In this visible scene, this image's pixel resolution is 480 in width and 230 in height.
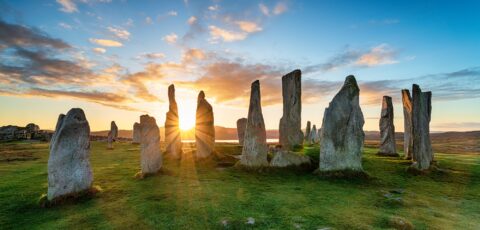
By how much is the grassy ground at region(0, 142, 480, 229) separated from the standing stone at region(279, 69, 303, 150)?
7.82 meters

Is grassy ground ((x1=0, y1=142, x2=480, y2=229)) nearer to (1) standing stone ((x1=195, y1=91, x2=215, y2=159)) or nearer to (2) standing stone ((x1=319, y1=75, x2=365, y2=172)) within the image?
(2) standing stone ((x1=319, y1=75, x2=365, y2=172))

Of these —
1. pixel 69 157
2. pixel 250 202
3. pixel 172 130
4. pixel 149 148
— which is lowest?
pixel 250 202

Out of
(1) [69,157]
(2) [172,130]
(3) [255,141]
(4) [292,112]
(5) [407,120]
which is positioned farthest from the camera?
(4) [292,112]

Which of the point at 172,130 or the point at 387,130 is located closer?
the point at 172,130

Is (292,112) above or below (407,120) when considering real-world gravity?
above

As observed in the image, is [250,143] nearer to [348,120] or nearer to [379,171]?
[348,120]

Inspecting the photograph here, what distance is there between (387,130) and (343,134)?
36.4 ft

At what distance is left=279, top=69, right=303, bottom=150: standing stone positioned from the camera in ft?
82.0

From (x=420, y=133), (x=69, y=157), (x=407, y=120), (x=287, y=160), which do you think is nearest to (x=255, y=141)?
(x=287, y=160)

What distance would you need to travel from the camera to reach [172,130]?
79.4 feet

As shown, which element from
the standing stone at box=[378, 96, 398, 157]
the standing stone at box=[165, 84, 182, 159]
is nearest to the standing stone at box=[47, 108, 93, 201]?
the standing stone at box=[165, 84, 182, 159]

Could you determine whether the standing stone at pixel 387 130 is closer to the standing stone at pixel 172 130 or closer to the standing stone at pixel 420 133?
the standing stone at pixel 420 133

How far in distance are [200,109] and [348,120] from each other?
11.6 m

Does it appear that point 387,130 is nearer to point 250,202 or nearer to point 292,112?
point 292,112
